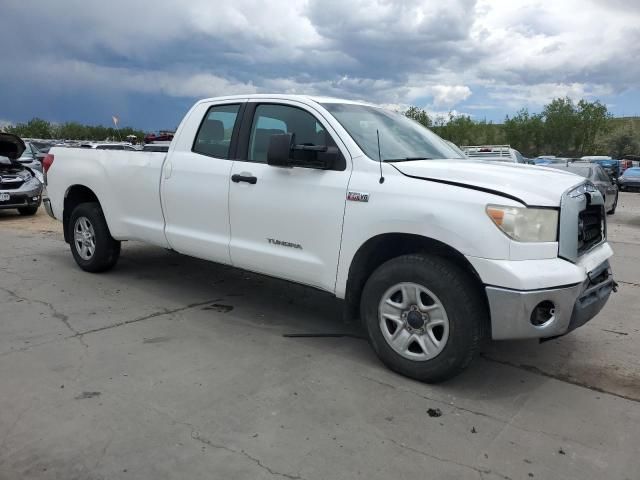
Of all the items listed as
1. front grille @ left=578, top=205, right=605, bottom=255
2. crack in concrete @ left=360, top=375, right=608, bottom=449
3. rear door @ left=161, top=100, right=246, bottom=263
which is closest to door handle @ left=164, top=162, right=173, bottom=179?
rear door @ left=161, top=100, right=246, bottom=263

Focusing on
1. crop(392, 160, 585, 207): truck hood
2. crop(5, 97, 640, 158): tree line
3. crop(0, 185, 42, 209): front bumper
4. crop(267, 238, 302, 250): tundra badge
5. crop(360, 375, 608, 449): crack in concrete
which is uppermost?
crop(5, 97, 640, 158): tree line

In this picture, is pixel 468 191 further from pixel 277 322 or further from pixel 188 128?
pixel 188 128

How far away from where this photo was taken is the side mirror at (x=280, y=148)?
418cm

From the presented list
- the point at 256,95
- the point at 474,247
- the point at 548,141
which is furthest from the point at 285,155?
the point at 548,141

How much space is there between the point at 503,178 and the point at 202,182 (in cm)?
270

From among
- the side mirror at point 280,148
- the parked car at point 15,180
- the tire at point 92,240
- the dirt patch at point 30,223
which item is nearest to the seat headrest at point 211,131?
the side mirror at point 280,148

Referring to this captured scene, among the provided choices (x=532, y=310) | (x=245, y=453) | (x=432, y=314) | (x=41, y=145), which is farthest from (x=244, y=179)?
(x=41, y=145)

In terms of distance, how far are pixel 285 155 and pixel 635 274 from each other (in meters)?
5.78

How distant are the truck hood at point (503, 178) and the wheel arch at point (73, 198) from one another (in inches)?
169

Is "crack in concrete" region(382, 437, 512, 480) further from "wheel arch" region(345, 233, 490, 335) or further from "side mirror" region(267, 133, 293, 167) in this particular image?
"side mirror" region(267, 133, 293, 167)

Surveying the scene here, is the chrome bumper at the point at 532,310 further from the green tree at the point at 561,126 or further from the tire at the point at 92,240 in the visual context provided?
the green tree at the point at 561,126

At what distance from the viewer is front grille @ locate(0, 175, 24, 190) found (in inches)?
461

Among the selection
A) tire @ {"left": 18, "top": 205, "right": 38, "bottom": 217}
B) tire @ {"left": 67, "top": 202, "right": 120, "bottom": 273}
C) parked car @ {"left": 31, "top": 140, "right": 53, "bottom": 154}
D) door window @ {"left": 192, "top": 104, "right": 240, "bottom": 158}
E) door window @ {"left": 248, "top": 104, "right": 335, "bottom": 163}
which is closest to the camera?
door window @ {"left": 248, "top": 104, "right": 335, "bottom": 163}

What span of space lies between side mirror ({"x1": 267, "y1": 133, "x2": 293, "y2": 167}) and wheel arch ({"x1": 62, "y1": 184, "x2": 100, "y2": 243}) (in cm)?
334
